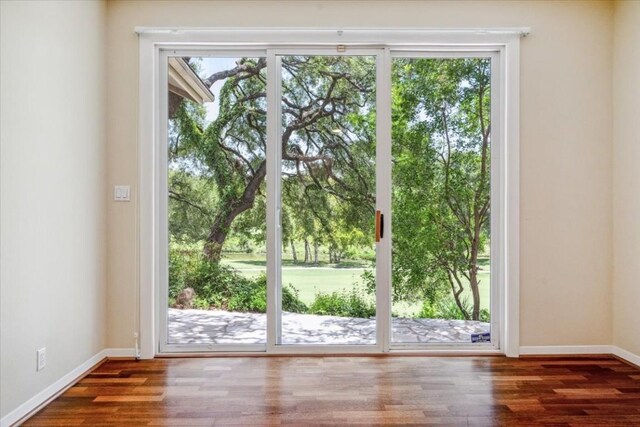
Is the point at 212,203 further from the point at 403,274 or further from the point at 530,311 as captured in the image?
the point at 530,311

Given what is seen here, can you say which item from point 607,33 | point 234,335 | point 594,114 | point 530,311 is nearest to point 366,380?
point 234,335

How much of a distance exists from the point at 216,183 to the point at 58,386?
164 centimetres

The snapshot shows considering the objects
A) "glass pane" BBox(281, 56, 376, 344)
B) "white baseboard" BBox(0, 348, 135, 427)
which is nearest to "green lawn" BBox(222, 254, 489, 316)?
"glass pane" BBox(281, 56, 376, 344)

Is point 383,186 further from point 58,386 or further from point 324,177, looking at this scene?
point 58,386

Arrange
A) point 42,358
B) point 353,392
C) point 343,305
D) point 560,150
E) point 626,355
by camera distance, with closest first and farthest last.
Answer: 1. point 42,358
2. point 353,392
3. point 626,355
4. point 560,150
5. point 343,305

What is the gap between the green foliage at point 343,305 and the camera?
3.42 m

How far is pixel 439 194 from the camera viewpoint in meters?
3.43

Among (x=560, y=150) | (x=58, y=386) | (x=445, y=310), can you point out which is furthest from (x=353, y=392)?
(x=560, y=150)

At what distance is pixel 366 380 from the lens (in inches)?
112

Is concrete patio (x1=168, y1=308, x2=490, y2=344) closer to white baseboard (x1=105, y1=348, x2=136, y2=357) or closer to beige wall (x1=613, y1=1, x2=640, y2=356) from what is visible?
white baseboard (x1=105, y1=348, x2=136, y2=357)

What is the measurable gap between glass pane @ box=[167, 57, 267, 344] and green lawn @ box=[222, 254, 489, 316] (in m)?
0.01

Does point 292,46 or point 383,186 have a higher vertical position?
point 292,46

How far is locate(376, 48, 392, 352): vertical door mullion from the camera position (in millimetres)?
3359

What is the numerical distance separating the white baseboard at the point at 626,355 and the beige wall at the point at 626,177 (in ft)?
0.09
